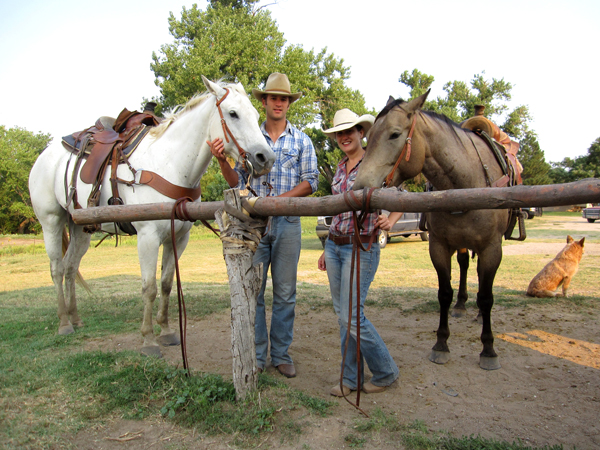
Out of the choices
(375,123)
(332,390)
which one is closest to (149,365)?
(332,390)

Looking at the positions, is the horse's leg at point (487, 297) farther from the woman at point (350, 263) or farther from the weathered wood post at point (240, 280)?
the weathered wood post at point (240, 280)

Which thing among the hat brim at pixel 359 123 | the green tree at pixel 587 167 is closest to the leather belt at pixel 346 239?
the hat brim at pixel 359 123

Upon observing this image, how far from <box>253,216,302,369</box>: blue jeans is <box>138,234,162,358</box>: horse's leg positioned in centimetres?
111

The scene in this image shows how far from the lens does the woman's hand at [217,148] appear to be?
11.3ft

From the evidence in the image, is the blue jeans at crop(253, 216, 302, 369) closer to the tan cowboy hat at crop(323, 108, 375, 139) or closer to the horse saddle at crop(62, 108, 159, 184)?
the tan cowboy hat at crop(323, 108, 375, 139)

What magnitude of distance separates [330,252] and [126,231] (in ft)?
7.83

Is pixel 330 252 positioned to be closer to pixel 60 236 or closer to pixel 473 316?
pixel 473 316

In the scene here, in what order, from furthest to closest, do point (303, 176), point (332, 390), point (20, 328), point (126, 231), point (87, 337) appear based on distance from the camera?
point (20, 328)
point (87, 337)
point (126, 231)
point (303, 176)
point (332, 390)

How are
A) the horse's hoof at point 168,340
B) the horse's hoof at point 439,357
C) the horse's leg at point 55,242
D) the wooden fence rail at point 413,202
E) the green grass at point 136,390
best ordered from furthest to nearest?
the horse's leg at point 55,242
the horse's hoof at point 168,340
the horse's hoof at point 439,357
the green grass at point 136,390
the wooden fence rail at point 413,202

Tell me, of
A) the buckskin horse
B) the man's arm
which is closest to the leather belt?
the buckskin horse

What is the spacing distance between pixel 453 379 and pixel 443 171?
180 cm

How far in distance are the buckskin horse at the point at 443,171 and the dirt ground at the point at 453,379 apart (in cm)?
38

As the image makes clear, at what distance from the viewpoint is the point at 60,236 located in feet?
17.0

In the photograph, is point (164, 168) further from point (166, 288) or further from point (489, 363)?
point (489, 363)
